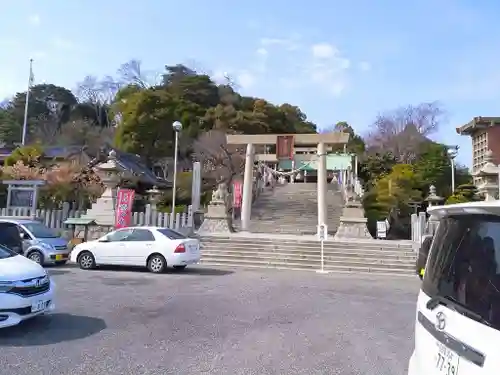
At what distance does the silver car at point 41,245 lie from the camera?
45.6 ft

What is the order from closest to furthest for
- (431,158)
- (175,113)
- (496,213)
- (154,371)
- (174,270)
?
(496,213), (154,371), (174,270), (431,158), (175,113)

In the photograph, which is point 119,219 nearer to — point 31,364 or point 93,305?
point 93,305

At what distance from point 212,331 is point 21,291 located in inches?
100

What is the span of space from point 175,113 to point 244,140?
1632cm

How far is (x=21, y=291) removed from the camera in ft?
19.0

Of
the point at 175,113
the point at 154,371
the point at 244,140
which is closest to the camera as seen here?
the point at 154,371

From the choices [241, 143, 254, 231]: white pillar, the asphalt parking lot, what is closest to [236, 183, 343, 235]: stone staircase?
[241, 143, 254, 231]: white pillar

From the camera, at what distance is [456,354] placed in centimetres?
221

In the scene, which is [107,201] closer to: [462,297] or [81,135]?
[462,297]

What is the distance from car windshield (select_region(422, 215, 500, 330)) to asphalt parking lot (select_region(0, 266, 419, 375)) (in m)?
2.46

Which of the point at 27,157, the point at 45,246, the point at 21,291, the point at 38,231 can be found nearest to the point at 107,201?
the point at 38,231

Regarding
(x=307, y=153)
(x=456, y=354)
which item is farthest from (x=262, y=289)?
(x=307, y=153)

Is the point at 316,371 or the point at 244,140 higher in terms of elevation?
the point at 244,140

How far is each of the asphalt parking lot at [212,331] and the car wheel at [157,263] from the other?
7.55 feet
